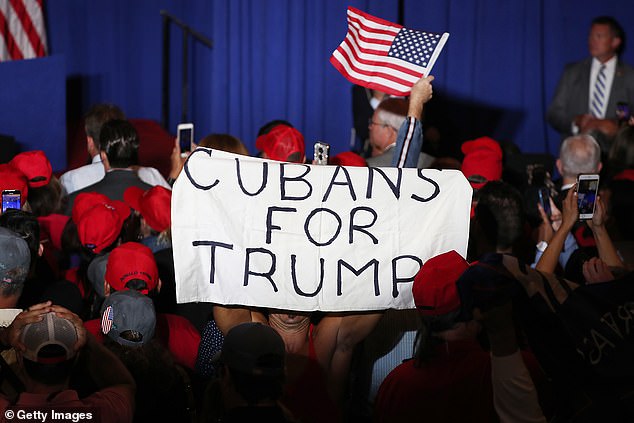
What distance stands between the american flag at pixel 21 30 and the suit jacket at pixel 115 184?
496 centimetres

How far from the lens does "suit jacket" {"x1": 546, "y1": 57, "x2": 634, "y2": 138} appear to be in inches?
324

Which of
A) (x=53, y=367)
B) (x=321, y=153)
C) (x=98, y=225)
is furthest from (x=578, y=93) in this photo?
(x=53, y=367)

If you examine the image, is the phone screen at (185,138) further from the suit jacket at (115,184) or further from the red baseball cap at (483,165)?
the red baseball cap at (483,165)

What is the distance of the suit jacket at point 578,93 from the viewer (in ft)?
27.0

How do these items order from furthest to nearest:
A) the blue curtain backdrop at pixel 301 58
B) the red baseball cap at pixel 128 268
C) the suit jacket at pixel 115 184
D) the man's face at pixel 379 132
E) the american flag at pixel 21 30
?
the american flag at pixel 21 30, the blue curtain backdrop at pixel 301 58, the man's face at pixel 379 132, the suit jacket at pixel 115 184, the red baseball cap at pixel 128 268

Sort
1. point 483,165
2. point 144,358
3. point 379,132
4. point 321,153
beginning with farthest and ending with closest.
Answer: point 379,132
point 483,165
point 321,153
point 144,358

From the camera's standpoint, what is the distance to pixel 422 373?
118 inches

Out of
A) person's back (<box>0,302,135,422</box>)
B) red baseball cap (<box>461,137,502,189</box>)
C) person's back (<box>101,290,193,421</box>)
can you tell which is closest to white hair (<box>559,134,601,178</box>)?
red baseball cap (<box>461,137,502,189</box>)

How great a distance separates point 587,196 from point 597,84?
4.63 m

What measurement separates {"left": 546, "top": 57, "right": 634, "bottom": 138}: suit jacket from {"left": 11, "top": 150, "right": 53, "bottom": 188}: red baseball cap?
194 inches

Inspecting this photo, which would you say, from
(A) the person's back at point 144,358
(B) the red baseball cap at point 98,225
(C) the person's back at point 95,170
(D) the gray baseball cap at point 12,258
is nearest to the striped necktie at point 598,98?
(C) the person's back at point 95,170

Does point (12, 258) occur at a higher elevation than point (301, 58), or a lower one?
lower

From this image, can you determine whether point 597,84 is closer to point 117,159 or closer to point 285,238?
point 117,159

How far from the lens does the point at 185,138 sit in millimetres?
5605
